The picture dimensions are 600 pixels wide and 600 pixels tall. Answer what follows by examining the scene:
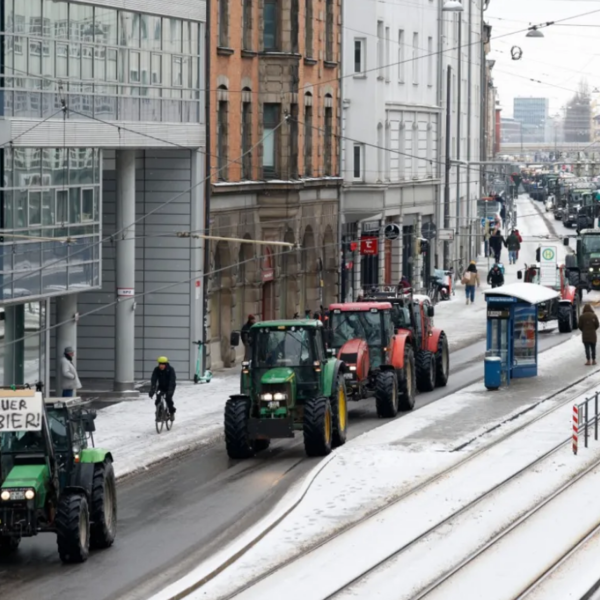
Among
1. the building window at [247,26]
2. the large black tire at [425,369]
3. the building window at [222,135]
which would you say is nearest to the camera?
the large black tire at [425,369]

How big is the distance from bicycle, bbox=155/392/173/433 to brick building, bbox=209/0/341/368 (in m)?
9.43

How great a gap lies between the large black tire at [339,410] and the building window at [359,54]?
101 ft

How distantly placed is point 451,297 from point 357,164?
38.0 feet

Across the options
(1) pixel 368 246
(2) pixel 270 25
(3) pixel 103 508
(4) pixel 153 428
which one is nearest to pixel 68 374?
(4) pixel 153 428

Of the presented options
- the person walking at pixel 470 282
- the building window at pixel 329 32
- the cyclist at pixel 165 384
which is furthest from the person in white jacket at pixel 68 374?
the person walking at pixel 470 282

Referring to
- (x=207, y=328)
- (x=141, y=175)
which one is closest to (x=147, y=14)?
(x=141, y=175)

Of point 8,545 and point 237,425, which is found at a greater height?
point 237,425

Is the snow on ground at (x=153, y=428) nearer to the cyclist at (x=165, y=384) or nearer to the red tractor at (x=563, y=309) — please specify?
the cyclist at (x=165, y=384)

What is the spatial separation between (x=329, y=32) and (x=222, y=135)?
11.7 metres

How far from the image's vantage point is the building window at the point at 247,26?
162 feet

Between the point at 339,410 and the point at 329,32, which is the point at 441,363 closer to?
the point at 339,410

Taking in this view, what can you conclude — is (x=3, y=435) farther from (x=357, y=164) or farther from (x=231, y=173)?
(x=357, y=164)

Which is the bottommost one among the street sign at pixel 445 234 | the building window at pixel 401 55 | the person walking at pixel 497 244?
the person walking at pixel 497 244

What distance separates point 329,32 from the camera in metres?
58.2
